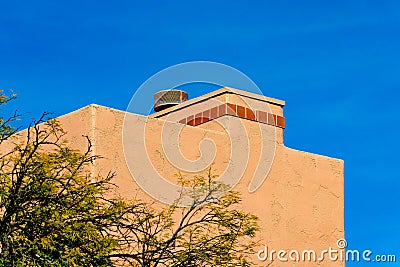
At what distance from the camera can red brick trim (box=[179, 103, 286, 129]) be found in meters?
18.2

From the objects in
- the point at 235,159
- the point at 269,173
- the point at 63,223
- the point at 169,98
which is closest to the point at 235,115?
the point at 235,159

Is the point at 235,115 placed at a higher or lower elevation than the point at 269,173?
higher

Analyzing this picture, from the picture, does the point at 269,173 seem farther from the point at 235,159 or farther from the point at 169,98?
the point at 169,98

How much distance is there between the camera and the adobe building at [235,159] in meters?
16.2

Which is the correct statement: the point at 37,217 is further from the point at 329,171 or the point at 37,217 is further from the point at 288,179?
the point at 329,171

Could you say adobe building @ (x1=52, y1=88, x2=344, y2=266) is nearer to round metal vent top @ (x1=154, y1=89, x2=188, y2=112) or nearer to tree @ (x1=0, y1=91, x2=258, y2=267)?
round metal vent top @ (x1=154, y1=89, x2=188, y2=112)

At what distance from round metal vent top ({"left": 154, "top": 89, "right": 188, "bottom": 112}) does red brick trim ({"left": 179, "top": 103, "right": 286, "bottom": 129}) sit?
0.95m

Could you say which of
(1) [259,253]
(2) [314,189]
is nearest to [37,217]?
(1) [259,253]

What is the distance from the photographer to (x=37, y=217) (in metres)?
12.9

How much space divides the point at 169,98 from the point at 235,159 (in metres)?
2.74

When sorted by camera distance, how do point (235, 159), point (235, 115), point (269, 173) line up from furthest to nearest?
point (269, 173), point (235, 115), point (235, 159)

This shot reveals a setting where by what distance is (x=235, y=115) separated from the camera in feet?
59.9

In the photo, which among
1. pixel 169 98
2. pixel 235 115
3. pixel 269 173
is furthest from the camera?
pixel 169 98

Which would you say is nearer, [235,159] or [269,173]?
[235,159]
